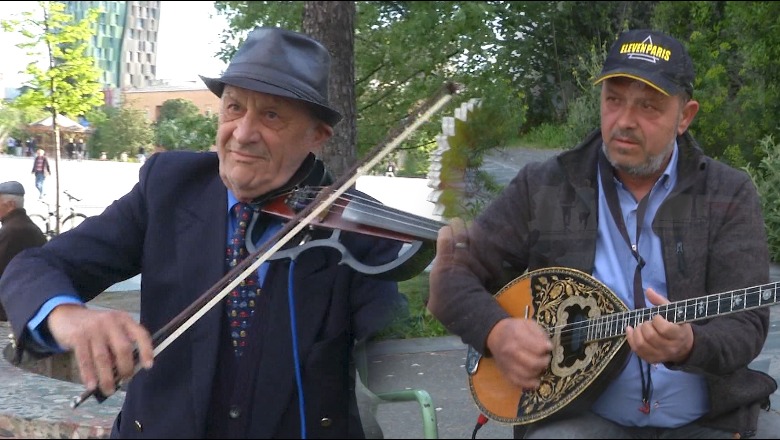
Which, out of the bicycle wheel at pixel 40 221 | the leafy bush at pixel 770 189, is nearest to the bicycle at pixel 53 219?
the bicycle wheel at pixel 40 221

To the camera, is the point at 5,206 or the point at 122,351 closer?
the point at 122,351

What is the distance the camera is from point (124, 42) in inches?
150

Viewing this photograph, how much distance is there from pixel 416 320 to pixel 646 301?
1.07ft

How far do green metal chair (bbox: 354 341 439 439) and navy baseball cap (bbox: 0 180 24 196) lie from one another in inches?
54.5

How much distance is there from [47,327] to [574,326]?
0.91 meters

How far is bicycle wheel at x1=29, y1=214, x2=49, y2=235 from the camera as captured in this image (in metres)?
2.32

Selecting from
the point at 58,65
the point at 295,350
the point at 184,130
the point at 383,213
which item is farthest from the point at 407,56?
the point at 295,350

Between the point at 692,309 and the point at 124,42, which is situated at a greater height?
the point at 124,42

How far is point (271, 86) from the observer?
1.73m

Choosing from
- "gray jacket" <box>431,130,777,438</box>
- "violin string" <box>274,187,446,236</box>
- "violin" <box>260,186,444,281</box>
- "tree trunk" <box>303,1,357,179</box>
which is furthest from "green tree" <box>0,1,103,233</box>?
"gray jacket" <box>431,130,777,438</box>

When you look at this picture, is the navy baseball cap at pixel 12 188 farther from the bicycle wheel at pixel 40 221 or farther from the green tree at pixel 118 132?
the green tree at pixel 118 132

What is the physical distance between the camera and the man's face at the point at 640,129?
4.43 ft

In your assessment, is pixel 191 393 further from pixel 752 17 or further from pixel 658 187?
pixel 752 17

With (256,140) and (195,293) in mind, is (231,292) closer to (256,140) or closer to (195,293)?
(195,293)
